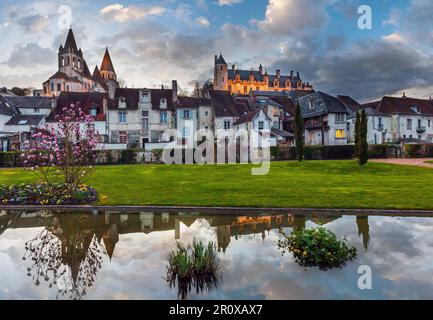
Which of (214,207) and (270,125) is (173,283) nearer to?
(214,207)

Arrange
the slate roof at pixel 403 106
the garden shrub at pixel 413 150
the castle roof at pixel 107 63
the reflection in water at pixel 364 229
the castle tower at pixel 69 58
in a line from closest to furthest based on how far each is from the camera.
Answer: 1. the reflection in water at pixel 364 229
2. the garden shrub at pixel 413 150
3. the slate roof at pixel 403 106
4. the castle tower at pixel 69 58
5. the castle roof at pixel 107 63

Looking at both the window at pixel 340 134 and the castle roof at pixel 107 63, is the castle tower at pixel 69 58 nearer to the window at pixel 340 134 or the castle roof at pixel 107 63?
the castle roof at pixel 107 63

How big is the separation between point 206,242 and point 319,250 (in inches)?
135

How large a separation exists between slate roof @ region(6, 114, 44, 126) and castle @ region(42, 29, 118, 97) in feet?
115

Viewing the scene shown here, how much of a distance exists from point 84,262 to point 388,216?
445 inches

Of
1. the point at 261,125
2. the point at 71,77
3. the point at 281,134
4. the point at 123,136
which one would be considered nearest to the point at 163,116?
the point at 123,136

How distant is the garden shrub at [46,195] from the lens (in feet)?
51.1

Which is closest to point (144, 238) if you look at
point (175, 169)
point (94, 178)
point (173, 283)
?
point (173, 283)

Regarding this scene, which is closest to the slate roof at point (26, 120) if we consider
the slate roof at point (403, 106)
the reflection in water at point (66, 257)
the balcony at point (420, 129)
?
the reflection in water at point (66, 257)

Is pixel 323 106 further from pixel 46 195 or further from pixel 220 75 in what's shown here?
pixel 220 75

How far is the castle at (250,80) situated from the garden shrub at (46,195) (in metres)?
104

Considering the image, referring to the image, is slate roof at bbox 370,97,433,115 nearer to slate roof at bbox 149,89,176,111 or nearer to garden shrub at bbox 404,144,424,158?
garden shrub at bbox 404,144,424,158

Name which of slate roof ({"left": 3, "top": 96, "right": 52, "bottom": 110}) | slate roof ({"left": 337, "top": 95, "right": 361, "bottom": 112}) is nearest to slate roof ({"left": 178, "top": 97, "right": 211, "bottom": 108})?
slate roof ({"left": 3, "top": 96, "right": 52, "bottom": 110})

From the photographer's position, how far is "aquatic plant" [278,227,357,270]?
8156 mm
